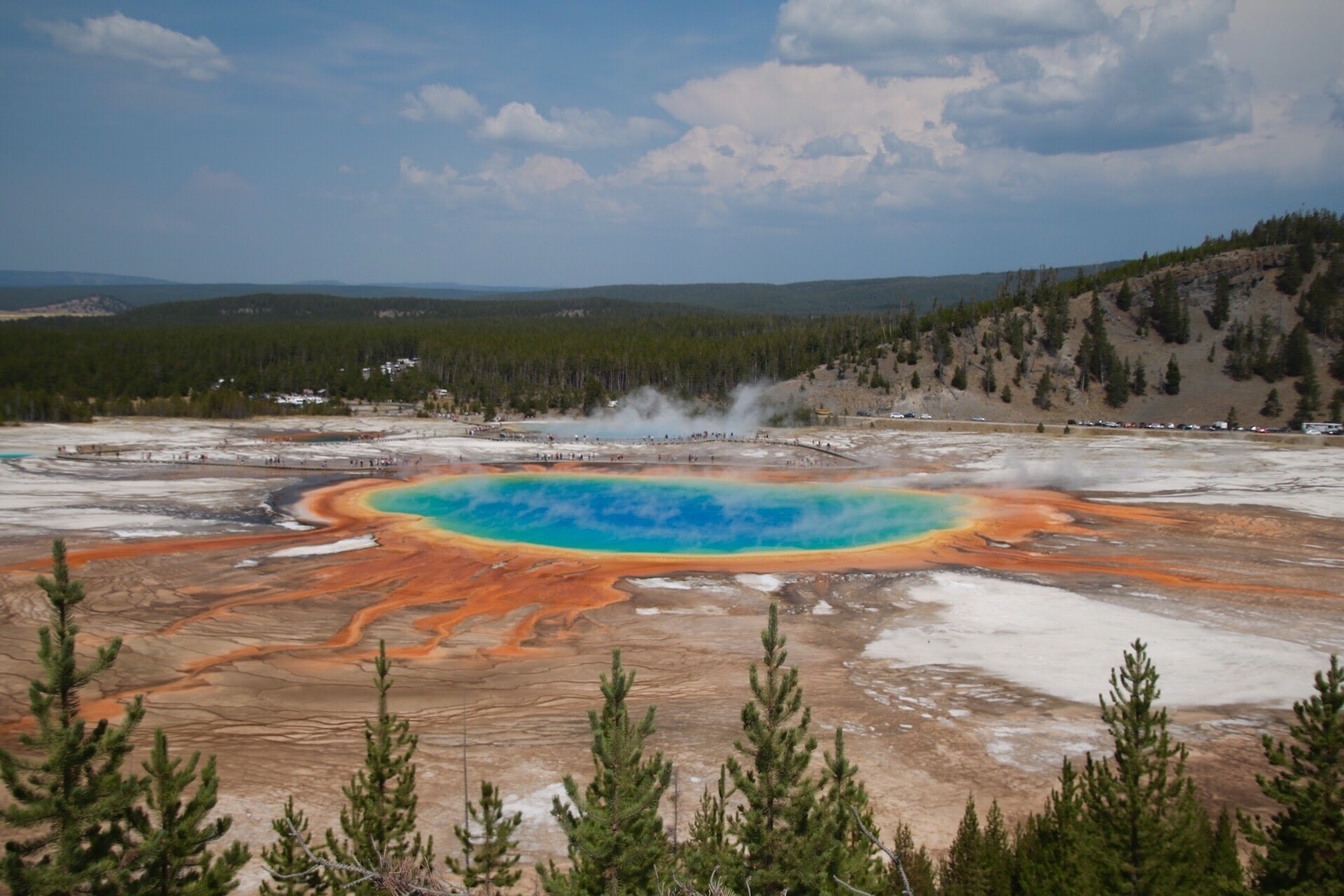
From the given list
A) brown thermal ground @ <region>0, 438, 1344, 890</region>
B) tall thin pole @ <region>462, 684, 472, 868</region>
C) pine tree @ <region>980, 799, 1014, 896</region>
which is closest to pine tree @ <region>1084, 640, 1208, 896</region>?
pine tree @ <region>980, 799, 1014, 896</region>

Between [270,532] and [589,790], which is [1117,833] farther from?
[270,532]

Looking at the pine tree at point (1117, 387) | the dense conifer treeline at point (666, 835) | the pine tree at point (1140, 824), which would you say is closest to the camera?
the dense conifer treeline at point (666, 835)

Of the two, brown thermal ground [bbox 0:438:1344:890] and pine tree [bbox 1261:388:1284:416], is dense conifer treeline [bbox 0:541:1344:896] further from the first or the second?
pine tree [bbox 1261:388:1284:416]

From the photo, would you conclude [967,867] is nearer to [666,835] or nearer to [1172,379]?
[666,835]

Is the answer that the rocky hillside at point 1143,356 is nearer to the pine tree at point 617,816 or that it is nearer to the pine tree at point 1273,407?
the pine tree at point 1273,407

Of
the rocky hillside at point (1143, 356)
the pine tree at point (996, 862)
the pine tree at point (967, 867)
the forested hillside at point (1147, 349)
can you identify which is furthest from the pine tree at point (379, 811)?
the forested hillside at point (1147, 349)

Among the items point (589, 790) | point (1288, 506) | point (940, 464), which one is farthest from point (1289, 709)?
point (940, 464)

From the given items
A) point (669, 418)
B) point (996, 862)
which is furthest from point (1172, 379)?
point (996, 862)

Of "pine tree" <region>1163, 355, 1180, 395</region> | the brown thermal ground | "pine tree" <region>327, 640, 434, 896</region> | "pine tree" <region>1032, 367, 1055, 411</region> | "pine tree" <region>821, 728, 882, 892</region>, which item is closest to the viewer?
"pine tree" <region>821, 728, 882, 892</region>
